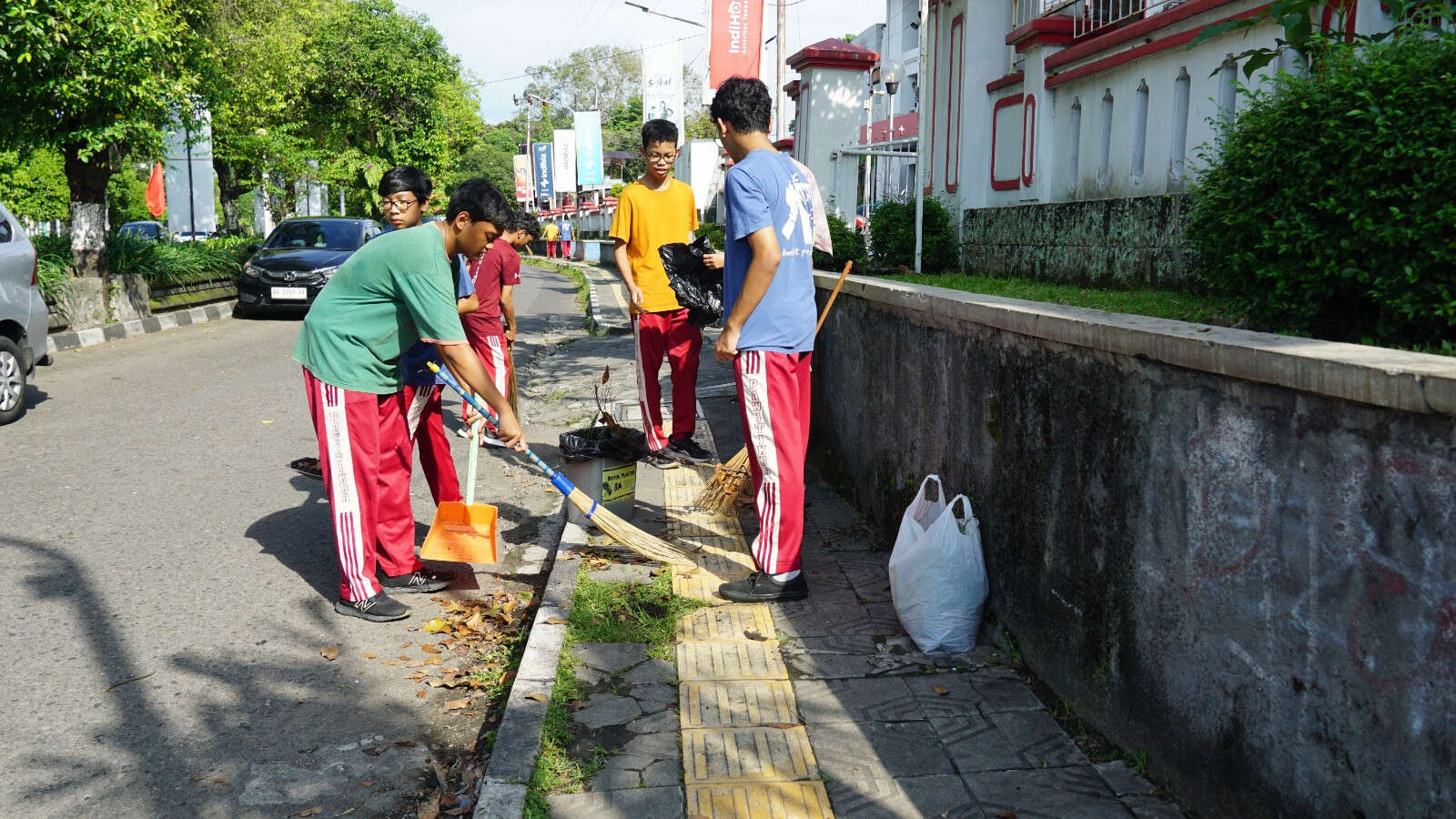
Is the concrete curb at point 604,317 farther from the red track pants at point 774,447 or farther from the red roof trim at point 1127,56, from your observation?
the red track pants at point 774,447

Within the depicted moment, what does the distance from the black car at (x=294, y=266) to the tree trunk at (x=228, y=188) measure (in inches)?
404

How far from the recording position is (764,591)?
450 centimetres

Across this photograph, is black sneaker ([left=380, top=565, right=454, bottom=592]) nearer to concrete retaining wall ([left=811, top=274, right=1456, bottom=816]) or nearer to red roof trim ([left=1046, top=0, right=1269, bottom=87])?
concrete retaining wall ([left=811, top=274, right=1456, bottom=816])

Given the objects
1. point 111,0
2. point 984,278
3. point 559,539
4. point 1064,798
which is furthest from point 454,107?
point 1064,798

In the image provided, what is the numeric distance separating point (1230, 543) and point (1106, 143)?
626 cm

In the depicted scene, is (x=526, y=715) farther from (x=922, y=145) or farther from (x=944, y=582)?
(x=922, y=145)

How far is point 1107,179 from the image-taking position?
26.6ft

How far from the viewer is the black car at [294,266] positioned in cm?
1645

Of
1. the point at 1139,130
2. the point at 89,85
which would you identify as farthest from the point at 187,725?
the point at 89,85

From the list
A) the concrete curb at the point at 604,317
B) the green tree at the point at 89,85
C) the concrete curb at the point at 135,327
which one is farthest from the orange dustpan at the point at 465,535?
the green tree at the point at 89,85

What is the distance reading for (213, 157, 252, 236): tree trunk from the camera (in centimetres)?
2783

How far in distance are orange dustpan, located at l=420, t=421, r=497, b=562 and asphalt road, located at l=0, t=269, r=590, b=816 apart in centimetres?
30

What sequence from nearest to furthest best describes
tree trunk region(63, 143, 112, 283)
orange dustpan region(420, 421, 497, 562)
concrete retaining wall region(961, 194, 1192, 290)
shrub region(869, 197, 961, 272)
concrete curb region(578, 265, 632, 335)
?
orange dustpan region(420, 421, 497, 562)
concrete retaining wall region(961, 194, 1192, 290)
shrub region(869, 197, 961, 272)
tree trunk region(63, 143, 112, 283)
concrete curb region(578, 265, 632, 335)

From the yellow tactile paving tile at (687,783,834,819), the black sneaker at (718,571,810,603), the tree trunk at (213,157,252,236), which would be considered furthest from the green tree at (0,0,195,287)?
the tree trunk at (213,157,252,236)
